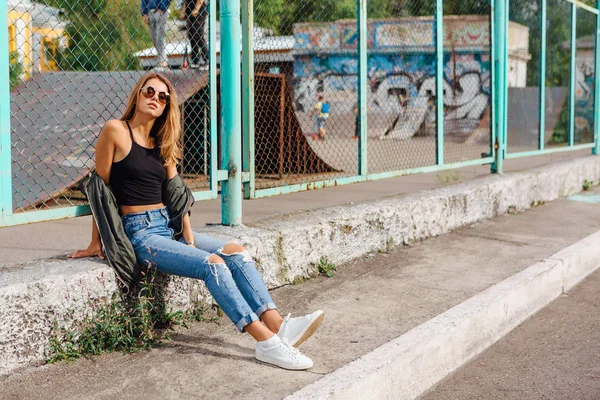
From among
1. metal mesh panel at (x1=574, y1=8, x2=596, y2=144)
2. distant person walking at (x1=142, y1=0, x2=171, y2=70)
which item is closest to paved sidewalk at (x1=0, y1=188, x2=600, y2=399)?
distant person walking at (x1=142, y1=0, x2=171, y2=70)

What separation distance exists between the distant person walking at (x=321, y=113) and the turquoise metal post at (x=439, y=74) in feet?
3.38

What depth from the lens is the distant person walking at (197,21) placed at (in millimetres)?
4660

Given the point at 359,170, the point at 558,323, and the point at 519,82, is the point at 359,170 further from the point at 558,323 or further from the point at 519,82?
the point at 519,82

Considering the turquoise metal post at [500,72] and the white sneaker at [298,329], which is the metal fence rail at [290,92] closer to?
the turquoise metal post at [500,72]

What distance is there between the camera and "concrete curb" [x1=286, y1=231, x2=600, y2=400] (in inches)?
125

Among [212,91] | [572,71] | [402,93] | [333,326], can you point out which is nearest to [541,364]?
[333,326]

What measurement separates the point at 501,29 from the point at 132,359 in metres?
5.80

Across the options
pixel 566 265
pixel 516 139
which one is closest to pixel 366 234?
pixel 566 265

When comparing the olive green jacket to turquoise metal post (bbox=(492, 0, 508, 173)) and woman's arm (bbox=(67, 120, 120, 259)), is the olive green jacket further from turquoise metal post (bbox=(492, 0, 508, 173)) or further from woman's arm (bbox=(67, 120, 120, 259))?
turquoise metal post (bbox=(492, 0, 508, 173))

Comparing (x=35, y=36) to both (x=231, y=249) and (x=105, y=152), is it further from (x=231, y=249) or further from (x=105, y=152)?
(x=231, y=249)

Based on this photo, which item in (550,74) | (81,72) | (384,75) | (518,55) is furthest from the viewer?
(518,55)

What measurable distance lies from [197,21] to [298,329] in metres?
2.15

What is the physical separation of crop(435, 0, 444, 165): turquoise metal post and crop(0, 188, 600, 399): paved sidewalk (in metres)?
0.80

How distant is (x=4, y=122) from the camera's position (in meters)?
3.46
